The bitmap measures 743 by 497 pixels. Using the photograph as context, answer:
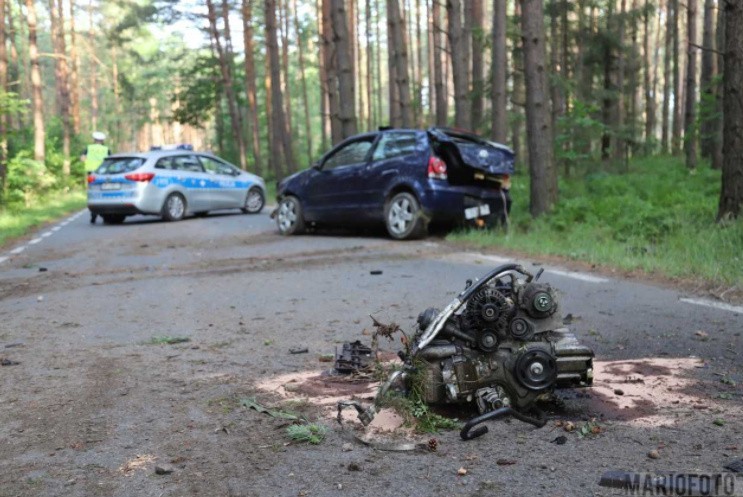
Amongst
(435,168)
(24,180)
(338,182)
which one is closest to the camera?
(435,168)

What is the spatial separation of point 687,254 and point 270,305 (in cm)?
498

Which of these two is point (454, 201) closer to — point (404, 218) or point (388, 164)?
point (404, 218)

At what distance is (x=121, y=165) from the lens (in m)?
17.8

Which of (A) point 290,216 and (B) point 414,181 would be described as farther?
(A) point 290,216

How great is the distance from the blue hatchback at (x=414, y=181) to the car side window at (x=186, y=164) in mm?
6332

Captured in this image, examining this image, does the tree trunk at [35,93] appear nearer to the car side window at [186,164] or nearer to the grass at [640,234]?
the car side window at [186,164]

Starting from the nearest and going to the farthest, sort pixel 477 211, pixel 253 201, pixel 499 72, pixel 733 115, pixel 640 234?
pixel 733 115 → pixel 640 234 → pixel 477 211 → pixel 499 72 → pixel 253 201

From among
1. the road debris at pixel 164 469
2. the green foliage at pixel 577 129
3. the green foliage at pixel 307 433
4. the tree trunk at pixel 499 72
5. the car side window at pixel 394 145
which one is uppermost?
the tree trunk at pixel 499 72

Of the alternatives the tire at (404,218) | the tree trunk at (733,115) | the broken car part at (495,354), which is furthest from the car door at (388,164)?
the broken car part at (495,354)

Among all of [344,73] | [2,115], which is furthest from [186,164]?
[2,115]

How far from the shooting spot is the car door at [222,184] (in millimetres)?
19188

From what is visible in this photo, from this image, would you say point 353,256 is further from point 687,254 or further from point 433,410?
point 433,410

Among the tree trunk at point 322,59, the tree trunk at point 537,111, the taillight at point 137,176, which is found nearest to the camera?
the tree trunk at point 537,111

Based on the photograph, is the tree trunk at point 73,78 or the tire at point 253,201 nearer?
the tire at point 253,201
